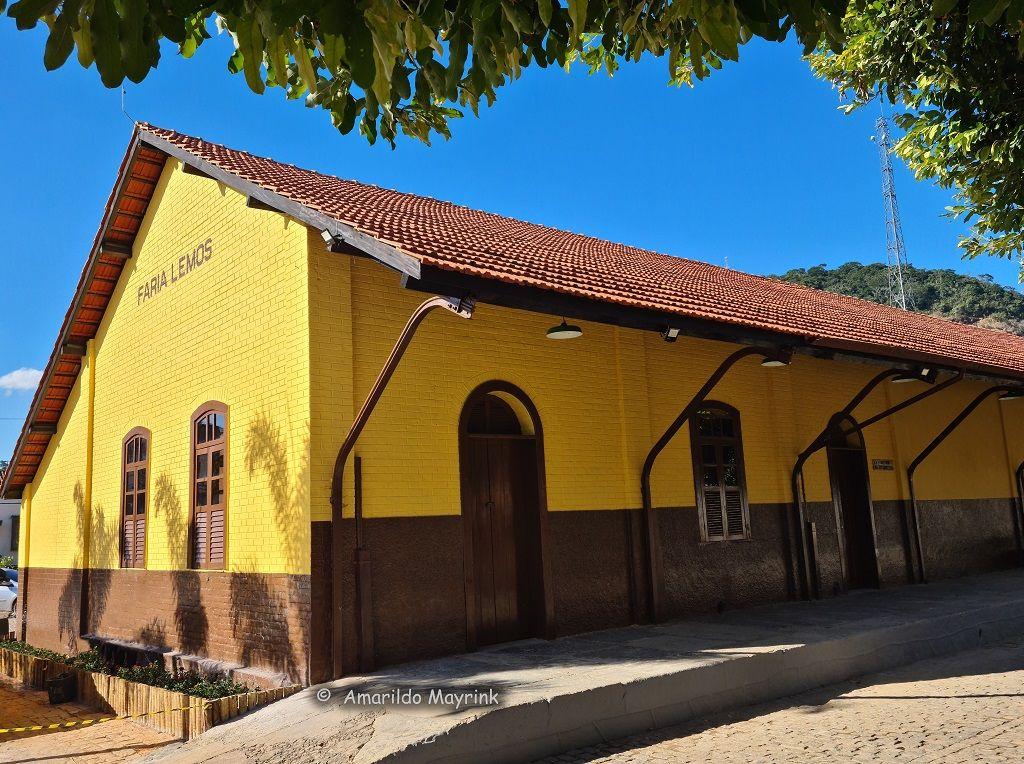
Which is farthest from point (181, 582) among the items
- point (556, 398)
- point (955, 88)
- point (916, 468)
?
point (916, 468)

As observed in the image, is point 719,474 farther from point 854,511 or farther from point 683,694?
point 683,694

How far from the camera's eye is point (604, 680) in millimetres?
6383

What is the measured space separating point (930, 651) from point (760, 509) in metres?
2.71

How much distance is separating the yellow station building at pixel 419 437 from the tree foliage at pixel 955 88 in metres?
2.11

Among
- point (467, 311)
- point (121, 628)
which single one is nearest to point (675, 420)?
point (467, 311)

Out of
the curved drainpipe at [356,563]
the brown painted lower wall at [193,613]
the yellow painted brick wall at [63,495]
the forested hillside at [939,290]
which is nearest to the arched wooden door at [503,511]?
the curved drainpipe at [356,563]

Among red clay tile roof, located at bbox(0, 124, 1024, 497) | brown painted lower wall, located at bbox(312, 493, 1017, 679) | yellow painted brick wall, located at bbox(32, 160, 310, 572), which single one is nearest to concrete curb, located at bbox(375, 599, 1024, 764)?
brown painted lower wall, located at bbox(312, 493, 1017, 679)

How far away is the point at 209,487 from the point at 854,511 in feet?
30.1

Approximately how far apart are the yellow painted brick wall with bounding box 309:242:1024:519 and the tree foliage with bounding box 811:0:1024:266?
3.58 metres

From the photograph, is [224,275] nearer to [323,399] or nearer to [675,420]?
[323,399]

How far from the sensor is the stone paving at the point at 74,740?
6934 mm

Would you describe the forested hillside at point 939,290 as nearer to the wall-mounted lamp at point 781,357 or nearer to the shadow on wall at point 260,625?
the wall-mounted lamp at point 781,357

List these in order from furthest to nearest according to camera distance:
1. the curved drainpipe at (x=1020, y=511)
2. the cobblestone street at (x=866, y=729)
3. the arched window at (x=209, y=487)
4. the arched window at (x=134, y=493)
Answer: the curved drainpipe at (x=1020, y=511)
the arched window at (x=134, y=493)
the arched window at (x=209, y=487)
the cobblestone street at (x=866, y=729)

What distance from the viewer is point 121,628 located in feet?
35.1
